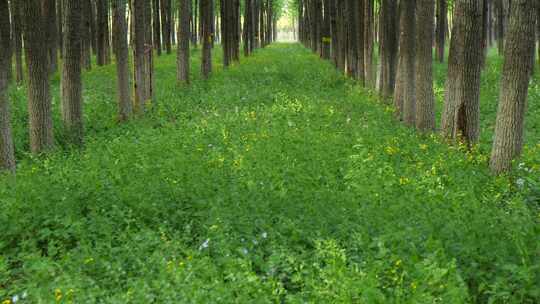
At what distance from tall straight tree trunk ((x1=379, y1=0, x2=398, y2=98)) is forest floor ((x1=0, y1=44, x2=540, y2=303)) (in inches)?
251

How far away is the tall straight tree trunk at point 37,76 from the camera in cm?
971

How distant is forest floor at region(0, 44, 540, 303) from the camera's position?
471 cm

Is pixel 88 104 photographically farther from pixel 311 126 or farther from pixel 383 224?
pixel 383 224

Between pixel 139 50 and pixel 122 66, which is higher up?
pixel 139 50

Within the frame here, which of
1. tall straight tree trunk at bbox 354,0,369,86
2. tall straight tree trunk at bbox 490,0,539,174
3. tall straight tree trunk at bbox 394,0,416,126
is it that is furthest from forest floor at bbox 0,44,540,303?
tall straight tree trunk at bbox 354,0,369,86

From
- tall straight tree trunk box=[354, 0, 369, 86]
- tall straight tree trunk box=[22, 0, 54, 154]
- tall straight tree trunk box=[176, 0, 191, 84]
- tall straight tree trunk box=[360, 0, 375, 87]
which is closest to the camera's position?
tall straight tree trunk box=[22, 0, 54, 154]

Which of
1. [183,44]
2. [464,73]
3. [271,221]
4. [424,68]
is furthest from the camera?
[183,44]

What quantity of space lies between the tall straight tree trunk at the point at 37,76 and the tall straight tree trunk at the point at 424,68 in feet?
25.2

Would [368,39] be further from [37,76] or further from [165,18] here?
[165,18]

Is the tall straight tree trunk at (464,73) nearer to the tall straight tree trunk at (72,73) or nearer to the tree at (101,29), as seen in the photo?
the tall straight tree trunk at (72,73)

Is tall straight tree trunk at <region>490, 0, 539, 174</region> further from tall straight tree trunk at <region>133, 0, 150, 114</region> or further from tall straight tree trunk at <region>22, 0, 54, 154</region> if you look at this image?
tall straight tree trunk at <region>133, 0, 150, 114</region>

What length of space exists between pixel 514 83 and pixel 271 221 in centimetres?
454

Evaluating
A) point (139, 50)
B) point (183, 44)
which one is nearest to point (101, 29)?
point (183, 44)

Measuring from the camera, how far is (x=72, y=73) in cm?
1170
